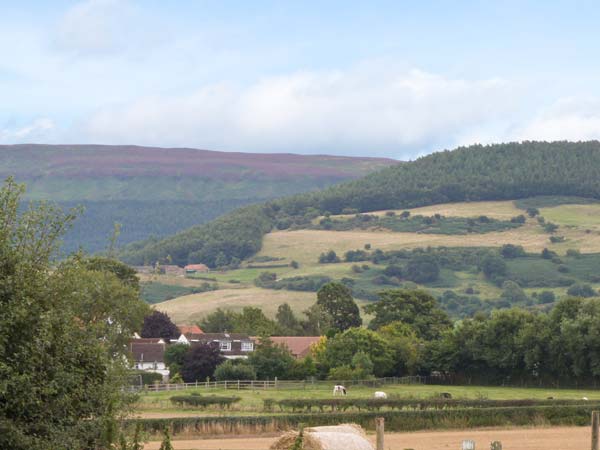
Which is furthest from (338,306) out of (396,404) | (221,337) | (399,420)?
(399,420)

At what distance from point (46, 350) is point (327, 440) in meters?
12.0

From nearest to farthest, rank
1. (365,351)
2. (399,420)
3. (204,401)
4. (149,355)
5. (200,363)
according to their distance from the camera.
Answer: (399,420), (204,401), (200,363), (365,351), (149,355)

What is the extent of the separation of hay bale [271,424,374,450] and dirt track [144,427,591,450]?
21.2ft

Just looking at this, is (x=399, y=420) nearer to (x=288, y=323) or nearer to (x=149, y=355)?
(x=149, y=355)

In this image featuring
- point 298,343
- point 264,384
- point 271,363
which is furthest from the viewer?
point 298,343

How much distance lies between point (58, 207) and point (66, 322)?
2.76 meters

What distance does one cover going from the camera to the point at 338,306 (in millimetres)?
142000

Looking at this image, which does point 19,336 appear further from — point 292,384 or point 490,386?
point 490,386

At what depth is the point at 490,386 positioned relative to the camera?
9231cm

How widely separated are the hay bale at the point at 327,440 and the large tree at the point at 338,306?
4282 inches

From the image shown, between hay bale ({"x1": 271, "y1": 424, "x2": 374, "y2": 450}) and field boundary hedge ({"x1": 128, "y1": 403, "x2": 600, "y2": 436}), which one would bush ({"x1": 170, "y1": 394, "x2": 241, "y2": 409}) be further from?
hay bale ({"x1": 271, "y1": 424, "x2": 374, "y2": 450})

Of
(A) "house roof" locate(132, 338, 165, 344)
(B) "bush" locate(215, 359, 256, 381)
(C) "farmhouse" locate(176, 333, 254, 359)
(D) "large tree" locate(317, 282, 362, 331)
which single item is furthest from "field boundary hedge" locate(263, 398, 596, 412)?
(D) "large tree" locate(317, 282, 362, 331)

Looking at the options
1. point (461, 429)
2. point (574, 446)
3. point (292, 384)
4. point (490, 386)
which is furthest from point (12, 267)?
point (490, 386)

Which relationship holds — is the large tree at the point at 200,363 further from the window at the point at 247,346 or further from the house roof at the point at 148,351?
the window at the point at 247,346
